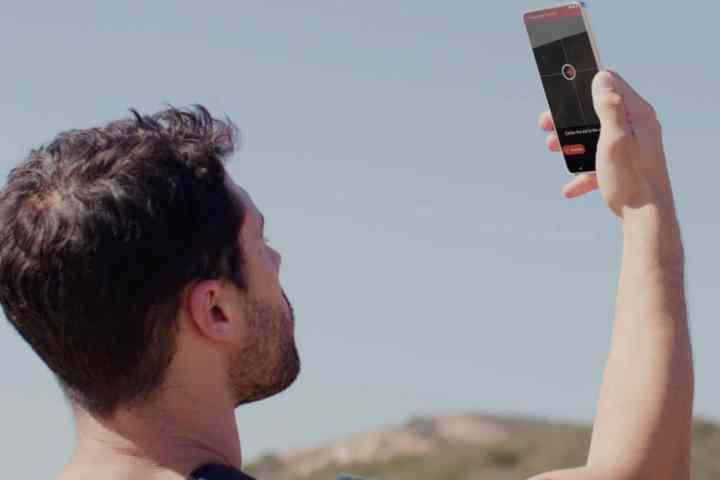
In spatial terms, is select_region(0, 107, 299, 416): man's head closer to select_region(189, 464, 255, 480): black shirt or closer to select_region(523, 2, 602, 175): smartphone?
select_region(189, 464, 255, 480): black shirt

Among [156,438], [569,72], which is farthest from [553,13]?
[156,438]

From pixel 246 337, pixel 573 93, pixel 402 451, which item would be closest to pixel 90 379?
pixel 246 337

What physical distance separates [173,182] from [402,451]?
76.6 ft

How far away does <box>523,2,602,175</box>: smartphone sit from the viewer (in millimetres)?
3932

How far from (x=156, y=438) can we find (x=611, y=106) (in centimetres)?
120

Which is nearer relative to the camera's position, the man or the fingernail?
the man

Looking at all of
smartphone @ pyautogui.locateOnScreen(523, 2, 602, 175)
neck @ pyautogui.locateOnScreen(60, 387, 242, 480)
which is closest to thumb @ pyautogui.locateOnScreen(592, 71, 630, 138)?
smartphone @ pyautogui.locateOnScreen(523, 2, 602, 175)

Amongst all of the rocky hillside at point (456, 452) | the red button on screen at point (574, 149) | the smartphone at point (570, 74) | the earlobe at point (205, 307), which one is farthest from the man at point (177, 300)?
the rocky hillside at point (456, 452)

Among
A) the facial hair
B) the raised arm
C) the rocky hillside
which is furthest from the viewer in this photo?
the rocky hillside

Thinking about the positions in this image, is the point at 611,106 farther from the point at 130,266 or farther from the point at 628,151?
the point at 130,266

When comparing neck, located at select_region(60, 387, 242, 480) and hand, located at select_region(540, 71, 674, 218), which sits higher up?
hand, located at select_region(540, 71, 674, 218)

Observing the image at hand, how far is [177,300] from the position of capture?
3498 millimetres

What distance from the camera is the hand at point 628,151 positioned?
136 inches

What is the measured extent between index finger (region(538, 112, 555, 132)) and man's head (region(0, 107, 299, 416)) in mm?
865
